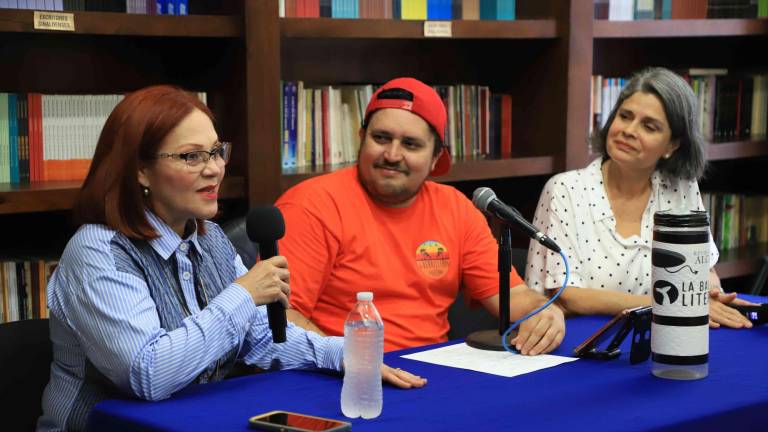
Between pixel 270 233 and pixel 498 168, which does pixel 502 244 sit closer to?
pixel 270 233

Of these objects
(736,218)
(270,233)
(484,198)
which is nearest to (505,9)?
(736,218)

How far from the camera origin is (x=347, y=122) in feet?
11.4

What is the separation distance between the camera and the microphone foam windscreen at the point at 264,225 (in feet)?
6.10

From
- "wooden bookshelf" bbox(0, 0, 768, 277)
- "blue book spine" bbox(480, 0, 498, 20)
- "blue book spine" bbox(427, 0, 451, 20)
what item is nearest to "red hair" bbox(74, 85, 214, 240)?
"wooden bookshelf" bbox(0, 0, 768, 277)

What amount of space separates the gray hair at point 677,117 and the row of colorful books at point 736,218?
1455 mm

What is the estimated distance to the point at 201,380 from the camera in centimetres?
207

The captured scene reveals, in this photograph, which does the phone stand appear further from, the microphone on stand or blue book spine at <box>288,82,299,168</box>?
blue book spine at <box>288,82,299,168</box>

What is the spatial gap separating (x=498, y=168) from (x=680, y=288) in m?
1.77

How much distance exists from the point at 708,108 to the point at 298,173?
6.87ft

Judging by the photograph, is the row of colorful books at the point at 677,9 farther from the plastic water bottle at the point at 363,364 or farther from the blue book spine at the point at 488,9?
the plastic water bottle at the point at 363,364

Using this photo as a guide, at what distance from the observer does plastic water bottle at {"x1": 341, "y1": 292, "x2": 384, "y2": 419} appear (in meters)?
1.70

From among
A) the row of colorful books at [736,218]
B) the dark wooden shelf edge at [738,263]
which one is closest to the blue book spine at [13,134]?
the dark wooden shelf edge at [738,263]

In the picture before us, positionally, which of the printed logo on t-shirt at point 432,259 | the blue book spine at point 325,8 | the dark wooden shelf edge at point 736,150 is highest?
the blue book spine at point 325,8

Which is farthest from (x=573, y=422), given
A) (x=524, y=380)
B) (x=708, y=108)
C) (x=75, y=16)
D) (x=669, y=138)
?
(x=708, y=108)
